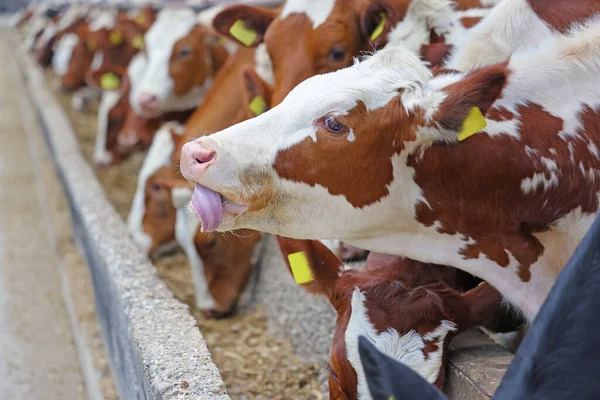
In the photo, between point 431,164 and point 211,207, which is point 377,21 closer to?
point 431,164

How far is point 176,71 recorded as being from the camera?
563 centimetres

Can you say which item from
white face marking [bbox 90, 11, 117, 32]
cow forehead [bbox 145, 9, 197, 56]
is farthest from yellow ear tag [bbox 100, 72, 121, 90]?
white face marking [bbox 90, 11, 117, 32]

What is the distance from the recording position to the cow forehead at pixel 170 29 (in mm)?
5758

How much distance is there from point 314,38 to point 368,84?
1.19 m

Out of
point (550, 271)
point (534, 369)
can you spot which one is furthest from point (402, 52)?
point (534, 369)

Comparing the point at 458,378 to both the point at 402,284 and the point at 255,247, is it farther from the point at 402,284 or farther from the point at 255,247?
the point at 255,247

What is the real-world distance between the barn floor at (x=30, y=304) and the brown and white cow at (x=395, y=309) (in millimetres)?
2005

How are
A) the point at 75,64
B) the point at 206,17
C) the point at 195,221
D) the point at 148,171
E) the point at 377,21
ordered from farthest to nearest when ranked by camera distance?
the point at 75,64 → the point at 206,17 → the point at 148,171 → the point at 195,221 → the point at 377,21

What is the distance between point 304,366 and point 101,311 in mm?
1146

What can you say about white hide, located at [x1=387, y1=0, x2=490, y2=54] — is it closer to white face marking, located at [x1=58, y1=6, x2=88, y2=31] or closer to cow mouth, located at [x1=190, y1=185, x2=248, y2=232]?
cow mouth, located at [x1=190, y1=185, x2=248, y2=232]

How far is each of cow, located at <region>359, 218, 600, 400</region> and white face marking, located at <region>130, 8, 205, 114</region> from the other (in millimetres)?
4389

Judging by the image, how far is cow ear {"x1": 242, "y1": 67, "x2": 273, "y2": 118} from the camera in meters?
3.42

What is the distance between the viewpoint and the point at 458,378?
2.26 m

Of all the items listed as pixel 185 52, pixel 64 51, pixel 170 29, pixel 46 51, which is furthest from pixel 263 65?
pixel 46 51
